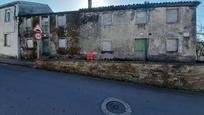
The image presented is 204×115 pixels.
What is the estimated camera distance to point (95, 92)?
11.7 m

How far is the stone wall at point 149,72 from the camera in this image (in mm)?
16406

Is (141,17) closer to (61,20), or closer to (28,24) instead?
(61,20)

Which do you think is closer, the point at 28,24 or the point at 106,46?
the point at 106,46

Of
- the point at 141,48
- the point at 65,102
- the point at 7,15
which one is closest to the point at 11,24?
the point at 7,15

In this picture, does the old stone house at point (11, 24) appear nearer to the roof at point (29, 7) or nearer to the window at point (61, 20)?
the roof at point (29, 7)

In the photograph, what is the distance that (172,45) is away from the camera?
76.4 feet

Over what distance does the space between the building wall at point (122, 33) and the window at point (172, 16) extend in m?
0.25

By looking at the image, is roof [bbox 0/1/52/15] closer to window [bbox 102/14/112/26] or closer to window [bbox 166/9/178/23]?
window [bbox 102/14/112/26]

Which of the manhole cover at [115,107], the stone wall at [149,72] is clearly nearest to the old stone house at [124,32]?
the stone wall at [149,72]

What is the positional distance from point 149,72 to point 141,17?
28.2 feet

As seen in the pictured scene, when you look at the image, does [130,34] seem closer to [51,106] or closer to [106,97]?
[106,97]

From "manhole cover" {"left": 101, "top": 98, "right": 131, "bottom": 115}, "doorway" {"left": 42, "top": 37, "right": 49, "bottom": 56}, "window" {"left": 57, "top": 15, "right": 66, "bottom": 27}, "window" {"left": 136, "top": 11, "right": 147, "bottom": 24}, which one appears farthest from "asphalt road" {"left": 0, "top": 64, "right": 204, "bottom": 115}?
"doorway" {"left": 42, "top": 37, "right": 49, "bottom": 56}

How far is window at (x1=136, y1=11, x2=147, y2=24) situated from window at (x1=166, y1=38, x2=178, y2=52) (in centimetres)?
279

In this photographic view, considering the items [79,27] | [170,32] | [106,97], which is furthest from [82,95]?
[79,27]
